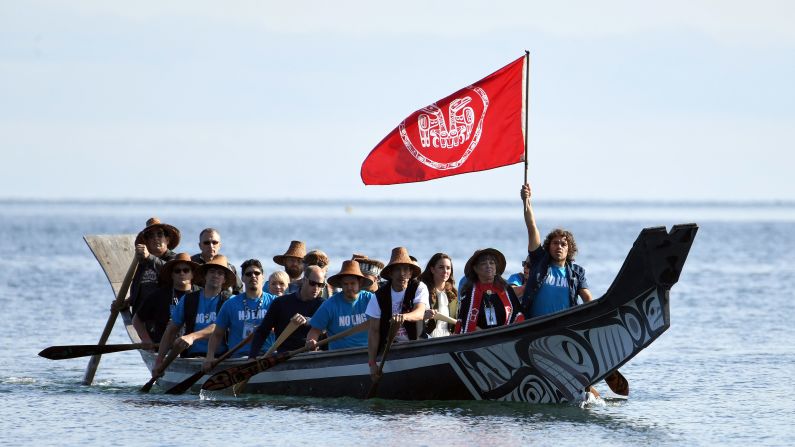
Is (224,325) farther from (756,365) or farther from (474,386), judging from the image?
(756,365)

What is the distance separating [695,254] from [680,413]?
151 ft

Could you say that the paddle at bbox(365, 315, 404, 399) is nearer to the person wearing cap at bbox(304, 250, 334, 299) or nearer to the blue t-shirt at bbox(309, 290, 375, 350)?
the blue t-shirt at bbox(309, 290, 375, 350)

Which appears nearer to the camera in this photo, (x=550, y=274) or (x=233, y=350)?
(x=550, y=274)

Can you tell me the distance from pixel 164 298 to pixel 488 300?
4.08m

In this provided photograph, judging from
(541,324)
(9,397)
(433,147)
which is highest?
(433,147)

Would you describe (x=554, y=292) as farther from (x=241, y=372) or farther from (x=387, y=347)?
(x=241, y=372)

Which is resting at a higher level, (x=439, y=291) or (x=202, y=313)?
(x=439, y=291)

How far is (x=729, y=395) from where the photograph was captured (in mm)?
17406

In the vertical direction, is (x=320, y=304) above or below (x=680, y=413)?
above

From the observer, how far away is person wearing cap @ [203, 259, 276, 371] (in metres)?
15.4

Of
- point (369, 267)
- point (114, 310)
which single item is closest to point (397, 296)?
point (369, 267)

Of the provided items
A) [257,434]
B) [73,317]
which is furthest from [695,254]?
[257,434]

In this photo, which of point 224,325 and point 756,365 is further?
point 756,365

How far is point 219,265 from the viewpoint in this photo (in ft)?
51.3
